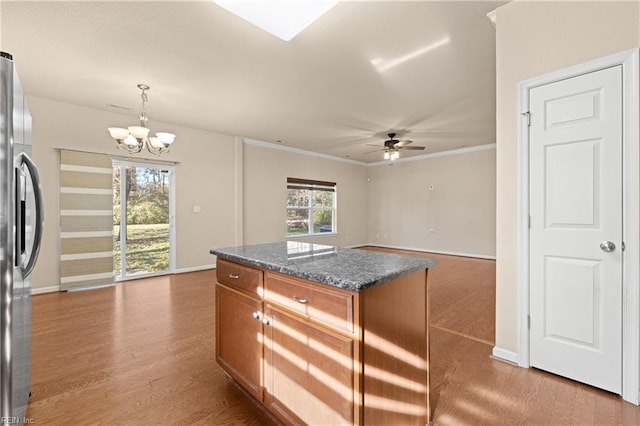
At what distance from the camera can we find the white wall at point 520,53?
176 centimetres

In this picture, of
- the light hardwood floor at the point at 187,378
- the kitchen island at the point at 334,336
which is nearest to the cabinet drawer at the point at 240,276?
the kitchen island at the point at 334,336

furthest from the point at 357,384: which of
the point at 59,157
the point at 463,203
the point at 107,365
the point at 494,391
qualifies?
the point at 463,203

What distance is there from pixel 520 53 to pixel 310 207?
233 inches

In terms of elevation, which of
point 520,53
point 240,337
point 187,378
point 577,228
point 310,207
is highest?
point 520,53

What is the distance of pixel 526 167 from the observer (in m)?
2.05

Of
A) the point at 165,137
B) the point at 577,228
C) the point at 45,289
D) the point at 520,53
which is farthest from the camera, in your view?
the point at 45,289

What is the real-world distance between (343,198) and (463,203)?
316cm

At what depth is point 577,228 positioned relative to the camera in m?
1.87

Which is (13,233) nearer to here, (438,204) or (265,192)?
(265,192)

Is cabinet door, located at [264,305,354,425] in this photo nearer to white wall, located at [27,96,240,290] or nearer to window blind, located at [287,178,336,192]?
white wall, located at [27,96,240,290]

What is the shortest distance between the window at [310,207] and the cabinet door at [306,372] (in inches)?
223

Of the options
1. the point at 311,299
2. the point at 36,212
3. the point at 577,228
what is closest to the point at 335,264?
the point at 311,299

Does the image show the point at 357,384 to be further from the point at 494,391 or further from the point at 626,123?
the point at 626,123

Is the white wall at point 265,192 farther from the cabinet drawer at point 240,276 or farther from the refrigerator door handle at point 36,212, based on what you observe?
the cabinet drawer at point 240,276
